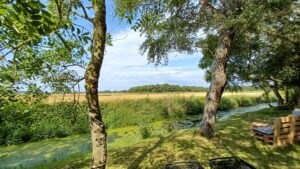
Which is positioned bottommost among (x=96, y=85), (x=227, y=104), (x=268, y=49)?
(x=227, y=104)

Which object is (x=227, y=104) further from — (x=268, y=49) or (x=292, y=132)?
(x=292, y=132)

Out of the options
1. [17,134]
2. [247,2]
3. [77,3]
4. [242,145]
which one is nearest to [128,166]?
[242,145]

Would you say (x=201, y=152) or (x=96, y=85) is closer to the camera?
(x=96, y=85)

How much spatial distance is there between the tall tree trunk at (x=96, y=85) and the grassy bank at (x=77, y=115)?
86cm

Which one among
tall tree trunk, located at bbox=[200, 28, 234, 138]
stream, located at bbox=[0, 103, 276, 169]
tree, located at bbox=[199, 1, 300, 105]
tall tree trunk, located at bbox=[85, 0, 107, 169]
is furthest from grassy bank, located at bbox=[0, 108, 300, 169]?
tree, located at bbox=[199, 1, 300, 105]

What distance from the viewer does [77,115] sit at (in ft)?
14.8

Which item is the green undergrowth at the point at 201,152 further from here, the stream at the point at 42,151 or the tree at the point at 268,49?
the tree at the point at 268,49

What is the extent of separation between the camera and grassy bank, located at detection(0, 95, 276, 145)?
3830 millimetres

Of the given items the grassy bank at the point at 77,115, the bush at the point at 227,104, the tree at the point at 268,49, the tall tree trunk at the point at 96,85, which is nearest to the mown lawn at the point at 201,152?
the grassy bank at the point at 77,115

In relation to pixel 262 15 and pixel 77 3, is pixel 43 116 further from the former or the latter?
pixel 262 15

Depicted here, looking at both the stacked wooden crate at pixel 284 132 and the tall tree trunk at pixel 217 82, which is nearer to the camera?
the stacked wooden crate at pixel 284 132

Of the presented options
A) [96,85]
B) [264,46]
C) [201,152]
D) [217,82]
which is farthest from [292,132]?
[96,85]

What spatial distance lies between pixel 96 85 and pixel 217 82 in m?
4.05

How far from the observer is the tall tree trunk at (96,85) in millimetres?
3392
